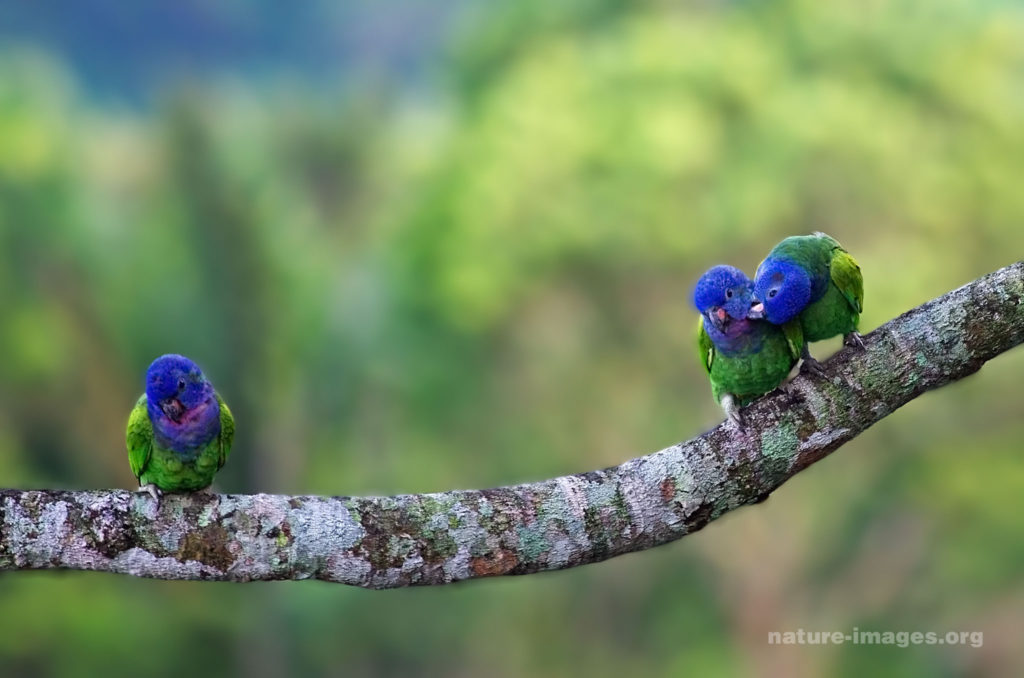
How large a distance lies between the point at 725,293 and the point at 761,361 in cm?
28

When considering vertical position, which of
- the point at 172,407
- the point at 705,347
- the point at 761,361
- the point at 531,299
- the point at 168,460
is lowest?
the point at 168,460

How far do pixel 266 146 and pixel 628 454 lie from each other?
140 inches

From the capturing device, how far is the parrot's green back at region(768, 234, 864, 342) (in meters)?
2.86

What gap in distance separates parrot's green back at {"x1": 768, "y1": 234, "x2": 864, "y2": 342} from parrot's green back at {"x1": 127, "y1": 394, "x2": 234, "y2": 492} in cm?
174

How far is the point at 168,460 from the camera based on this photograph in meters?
2.85

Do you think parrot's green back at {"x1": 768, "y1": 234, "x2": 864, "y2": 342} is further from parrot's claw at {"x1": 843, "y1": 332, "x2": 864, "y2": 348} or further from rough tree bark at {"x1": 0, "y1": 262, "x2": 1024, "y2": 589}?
rough tree bark at {"x1": 0, "y1": 262, "x2": 1024, "y2": 589}

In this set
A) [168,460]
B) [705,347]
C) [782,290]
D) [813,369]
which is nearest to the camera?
[813,369]

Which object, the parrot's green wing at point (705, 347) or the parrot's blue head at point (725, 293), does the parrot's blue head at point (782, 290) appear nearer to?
the parrot's blue head at point (725, 293)

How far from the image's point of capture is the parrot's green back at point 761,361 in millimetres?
2943

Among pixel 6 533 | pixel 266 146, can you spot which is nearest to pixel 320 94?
pixel 266 146

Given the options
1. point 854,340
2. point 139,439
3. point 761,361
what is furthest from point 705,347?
point 139,439

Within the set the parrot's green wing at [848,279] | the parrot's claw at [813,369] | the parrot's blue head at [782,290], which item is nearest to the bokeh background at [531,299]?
the parrot's green wing at [848,279]

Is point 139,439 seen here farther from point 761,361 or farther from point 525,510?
point 761,361

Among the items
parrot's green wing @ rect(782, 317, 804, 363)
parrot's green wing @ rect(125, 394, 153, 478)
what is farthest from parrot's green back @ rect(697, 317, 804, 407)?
parrot's green wing @ rect(125, 394, 153, 478)
